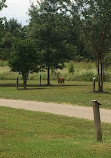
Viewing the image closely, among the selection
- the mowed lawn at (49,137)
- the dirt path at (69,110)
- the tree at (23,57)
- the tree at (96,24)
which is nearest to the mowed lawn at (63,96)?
the dirt path at (69,110)

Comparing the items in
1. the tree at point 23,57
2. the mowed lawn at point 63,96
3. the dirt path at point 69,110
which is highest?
the tree at point 23,57

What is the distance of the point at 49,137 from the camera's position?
10375 millimetres

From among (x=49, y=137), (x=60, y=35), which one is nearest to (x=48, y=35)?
(x=60, y=35)

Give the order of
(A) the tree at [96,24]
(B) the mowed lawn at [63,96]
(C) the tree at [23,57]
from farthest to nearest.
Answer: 1. (C) the tree at [23,57]
2. (A) the tree at [96,24]
3. (B) the mowed lawn at [63,96]

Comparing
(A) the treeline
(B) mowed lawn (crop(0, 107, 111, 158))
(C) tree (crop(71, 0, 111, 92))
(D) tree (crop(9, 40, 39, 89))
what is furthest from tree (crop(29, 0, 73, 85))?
(B) mowed lawn (crop(0, 107, 111, 158))

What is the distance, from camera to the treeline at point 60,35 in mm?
30984

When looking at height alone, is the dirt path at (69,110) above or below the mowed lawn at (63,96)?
below

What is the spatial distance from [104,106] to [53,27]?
80.8ft

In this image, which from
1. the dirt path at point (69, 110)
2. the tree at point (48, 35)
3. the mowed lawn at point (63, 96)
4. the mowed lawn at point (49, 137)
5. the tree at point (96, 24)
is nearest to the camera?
the mowed lawn at point (49, 137)

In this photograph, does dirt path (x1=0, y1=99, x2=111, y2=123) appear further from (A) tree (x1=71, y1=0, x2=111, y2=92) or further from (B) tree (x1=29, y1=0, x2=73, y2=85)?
(B) tree (x1=29, y1=0, x2=73, y2=85)

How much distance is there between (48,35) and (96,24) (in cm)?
1301

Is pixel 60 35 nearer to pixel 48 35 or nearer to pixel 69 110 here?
pixel 48 35

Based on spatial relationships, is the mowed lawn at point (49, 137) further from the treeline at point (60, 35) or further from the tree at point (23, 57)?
the tree at point (23, 57)

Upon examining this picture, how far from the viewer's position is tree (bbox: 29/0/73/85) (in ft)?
140
